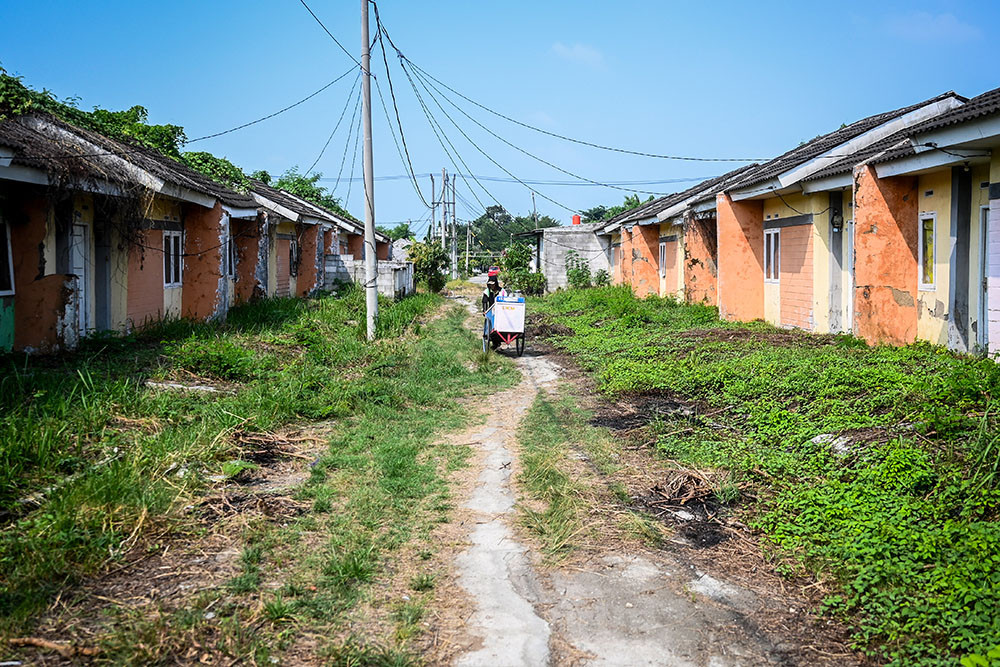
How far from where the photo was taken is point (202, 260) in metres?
16.0

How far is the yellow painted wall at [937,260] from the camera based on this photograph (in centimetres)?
1055

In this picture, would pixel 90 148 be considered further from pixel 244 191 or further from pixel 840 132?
pixel 840 132

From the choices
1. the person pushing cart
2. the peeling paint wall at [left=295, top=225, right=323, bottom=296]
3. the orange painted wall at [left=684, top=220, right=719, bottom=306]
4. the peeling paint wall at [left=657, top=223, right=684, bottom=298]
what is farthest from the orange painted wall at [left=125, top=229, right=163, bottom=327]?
the peeling paint wall at [left=657, top=223, right=684, bottom=298]

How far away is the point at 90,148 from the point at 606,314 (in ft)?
42.9

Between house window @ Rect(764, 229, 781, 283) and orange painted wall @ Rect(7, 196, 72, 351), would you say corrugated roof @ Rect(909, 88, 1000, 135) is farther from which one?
orange painted wall @ Rect(7, 196, 72, 351)

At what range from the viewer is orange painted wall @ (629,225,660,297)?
26.2 metres

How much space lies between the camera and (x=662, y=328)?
53.1ft

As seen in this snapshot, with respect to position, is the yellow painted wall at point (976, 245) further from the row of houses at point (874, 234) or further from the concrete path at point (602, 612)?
the concrete path at point (602, 612)

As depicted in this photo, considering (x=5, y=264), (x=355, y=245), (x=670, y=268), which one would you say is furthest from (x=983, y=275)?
(x=355, y=245)

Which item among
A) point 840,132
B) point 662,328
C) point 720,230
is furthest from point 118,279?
point 840,132

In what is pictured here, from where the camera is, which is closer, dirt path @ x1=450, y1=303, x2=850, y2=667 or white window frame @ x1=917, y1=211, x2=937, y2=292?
dirt path @ x1=450, y1=303, x2=850, y2=667

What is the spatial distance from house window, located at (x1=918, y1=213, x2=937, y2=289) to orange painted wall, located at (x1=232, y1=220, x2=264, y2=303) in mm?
15580

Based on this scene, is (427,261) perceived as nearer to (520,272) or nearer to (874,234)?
(520,272)

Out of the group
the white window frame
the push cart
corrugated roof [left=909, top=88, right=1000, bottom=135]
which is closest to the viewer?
corrugated roof [left=909, top=88, right=1000, bottom=135]
